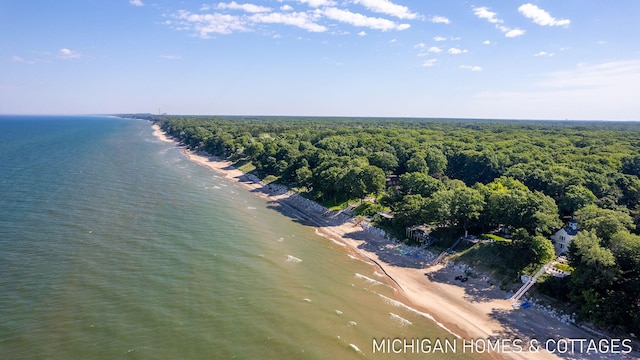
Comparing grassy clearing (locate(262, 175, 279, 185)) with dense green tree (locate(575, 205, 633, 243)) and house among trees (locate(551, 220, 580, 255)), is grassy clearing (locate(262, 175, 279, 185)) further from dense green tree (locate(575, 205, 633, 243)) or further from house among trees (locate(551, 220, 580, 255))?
dense green tree (locate(575, 205, 633, 243))

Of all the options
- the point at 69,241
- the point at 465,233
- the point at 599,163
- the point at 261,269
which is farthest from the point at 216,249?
the point at 599,163

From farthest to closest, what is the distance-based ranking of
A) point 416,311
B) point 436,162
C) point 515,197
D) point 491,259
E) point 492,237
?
point 436,162, point 492,237, point 515,197, point 491,259, point 416,311

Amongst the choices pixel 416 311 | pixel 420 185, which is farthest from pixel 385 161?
pixel 416 311

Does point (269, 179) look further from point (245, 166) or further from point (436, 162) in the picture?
point (436, 162)

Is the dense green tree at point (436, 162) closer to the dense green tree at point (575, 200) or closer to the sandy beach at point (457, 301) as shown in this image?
the dense green tree at point (575, 200)

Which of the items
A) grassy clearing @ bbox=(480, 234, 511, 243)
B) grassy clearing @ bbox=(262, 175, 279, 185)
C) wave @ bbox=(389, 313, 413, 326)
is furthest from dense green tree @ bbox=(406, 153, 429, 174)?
wave @ bbox=(389, 313, 413, 326)

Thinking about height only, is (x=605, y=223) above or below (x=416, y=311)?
above
